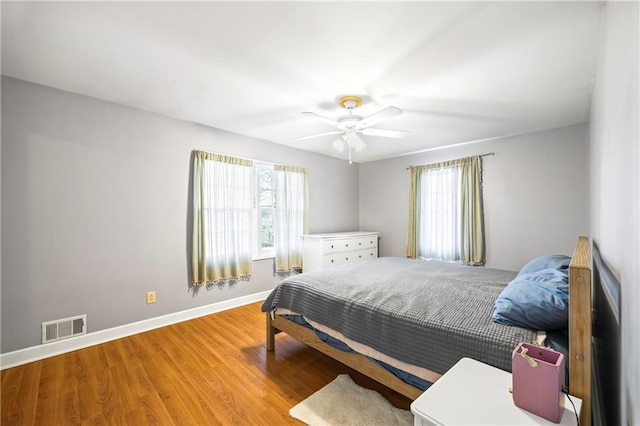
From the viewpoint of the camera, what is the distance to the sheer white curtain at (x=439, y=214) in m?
4.18

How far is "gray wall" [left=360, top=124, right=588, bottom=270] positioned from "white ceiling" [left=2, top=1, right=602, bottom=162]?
57 centimetres

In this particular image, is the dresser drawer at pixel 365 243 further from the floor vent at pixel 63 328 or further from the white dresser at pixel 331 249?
the floor vent at pixel 63 328

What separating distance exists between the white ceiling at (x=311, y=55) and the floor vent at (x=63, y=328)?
2074 mm

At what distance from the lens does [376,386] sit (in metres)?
1.95

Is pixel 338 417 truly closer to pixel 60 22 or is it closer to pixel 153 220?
pixel 153 220

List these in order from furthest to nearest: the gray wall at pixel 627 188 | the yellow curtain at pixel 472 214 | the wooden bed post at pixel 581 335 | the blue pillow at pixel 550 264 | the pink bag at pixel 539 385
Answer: the yellow curtain at pixel 472 214, the blue pillow at pixel 550 264, the wooden bed post at pixel 581 335, the pink bag at pixel 539 385, the gray wall at pixel 627 188

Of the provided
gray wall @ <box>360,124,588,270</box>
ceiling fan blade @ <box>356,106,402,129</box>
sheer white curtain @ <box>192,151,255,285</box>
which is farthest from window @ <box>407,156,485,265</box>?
sheer white curtain @ <box>192,151,255,285</box>

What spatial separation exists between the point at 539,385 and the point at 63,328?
3.43 metres

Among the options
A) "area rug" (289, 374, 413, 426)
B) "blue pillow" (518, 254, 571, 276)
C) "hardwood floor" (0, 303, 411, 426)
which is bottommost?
"hardwood floor" (0, 303, 411, 426)

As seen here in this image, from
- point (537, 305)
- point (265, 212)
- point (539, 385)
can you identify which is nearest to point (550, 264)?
point (537, 305)

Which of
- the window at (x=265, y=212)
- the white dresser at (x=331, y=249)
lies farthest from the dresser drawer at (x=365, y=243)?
the window at (x=265, y=212)

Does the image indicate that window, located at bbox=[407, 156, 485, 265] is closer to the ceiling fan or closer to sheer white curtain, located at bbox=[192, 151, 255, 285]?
the ceiling fan

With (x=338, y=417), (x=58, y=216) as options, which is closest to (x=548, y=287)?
(x=338, y=417)

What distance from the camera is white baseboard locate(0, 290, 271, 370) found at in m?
2.25
